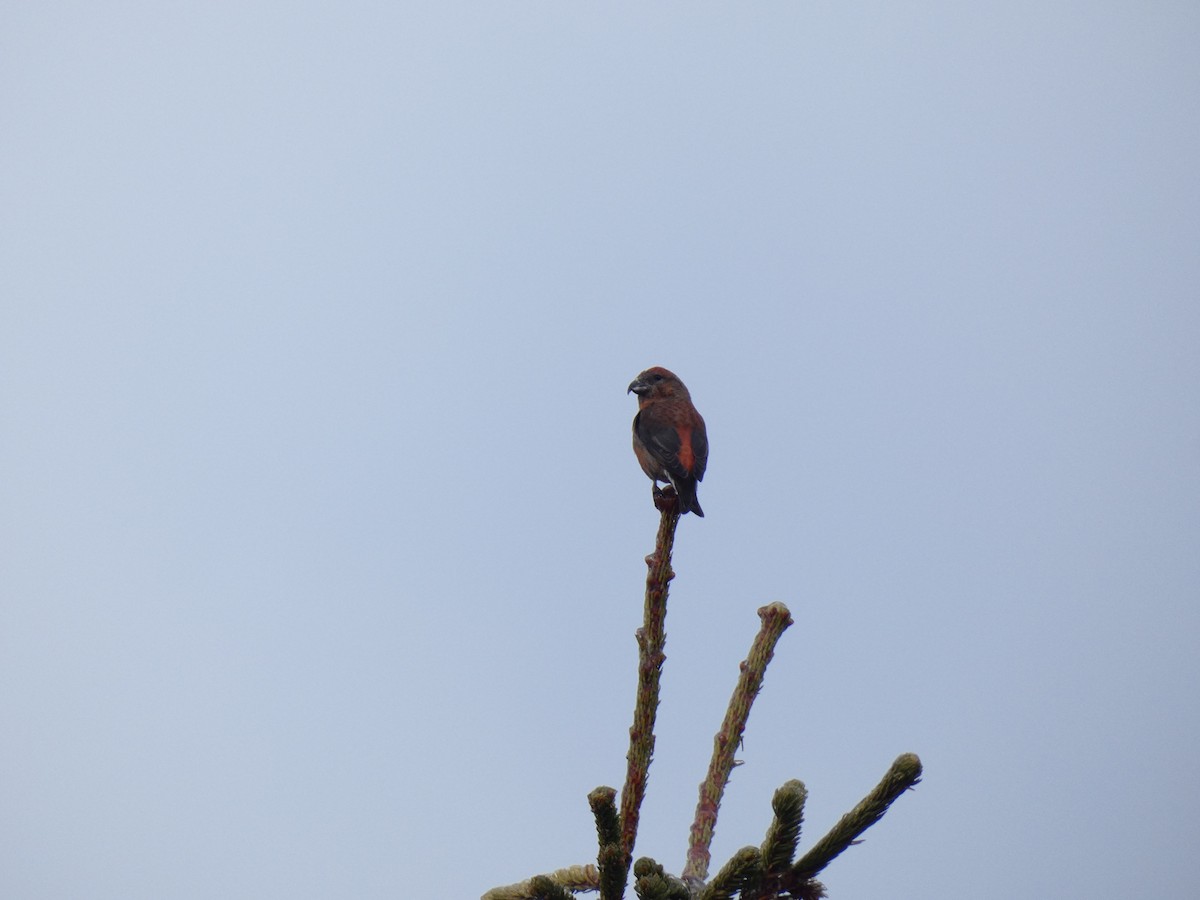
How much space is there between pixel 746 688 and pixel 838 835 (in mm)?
650

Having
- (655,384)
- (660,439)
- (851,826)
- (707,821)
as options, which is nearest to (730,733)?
(707,821)

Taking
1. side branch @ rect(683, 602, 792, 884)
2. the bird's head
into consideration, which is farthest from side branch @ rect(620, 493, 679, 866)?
the bird's head

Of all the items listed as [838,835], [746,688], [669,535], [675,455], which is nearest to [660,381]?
[675,455]

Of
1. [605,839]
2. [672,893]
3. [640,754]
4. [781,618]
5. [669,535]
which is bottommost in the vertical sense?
[672,893]

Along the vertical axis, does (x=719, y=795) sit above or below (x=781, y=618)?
below

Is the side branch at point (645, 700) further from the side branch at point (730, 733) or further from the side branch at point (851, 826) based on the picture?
the side branch at point (851, 826)

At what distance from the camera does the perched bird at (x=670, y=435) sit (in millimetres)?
6926

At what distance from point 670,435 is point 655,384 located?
4.13 feet

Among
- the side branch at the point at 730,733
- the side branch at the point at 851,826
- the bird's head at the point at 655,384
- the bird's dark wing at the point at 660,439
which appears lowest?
the side branch at the point at 851,826

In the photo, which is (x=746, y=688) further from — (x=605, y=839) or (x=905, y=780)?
(x=605, y=839)

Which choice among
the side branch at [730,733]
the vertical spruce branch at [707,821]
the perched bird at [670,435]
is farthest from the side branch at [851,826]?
the perched bird at [670,435]

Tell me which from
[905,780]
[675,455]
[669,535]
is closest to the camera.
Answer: [905,780]

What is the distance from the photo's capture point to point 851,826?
2.61m

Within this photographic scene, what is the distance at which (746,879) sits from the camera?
2496 mm
